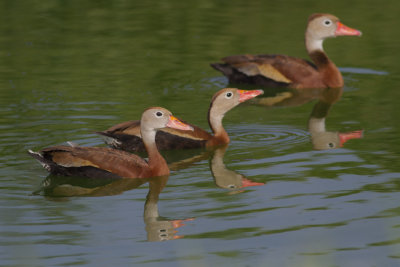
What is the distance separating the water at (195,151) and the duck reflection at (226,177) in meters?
0.04

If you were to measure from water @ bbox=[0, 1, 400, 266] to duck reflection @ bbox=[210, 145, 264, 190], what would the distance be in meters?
0.04

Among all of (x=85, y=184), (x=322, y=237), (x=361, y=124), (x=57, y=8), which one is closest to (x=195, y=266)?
(x=322, y=237)

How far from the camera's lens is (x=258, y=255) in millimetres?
7965

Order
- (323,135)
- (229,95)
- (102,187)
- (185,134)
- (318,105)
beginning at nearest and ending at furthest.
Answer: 1. (102,187)
2. (185,134)
3. (323,135)
4. (229,95)
5. (318,105)

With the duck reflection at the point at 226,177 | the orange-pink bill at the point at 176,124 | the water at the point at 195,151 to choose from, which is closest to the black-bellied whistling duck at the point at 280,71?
the water at the point at 195,151

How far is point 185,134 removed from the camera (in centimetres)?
1216

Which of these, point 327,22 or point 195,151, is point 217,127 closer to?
point 195,151

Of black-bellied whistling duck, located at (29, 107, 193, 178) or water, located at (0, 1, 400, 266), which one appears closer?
water, located at (0, 1, 400, 266)

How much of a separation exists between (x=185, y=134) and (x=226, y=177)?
5.23 ft

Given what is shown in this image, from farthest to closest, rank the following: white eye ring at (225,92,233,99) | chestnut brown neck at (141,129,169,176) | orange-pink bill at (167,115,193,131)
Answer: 1. white eye ring at (225,92,233,99)
2. orange-pink bill at (167,115,193,131)
3. chestnut brown neck at (141,129,169,176)

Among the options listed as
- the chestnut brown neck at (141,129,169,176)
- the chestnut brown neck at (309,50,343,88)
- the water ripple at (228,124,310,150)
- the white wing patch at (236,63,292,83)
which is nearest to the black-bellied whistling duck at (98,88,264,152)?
the water ripple at (228,124,310,150)

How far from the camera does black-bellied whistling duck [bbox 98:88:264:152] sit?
11.8 metres

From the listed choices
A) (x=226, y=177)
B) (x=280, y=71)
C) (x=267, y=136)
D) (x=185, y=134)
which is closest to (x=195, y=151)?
(x=185, y=134)

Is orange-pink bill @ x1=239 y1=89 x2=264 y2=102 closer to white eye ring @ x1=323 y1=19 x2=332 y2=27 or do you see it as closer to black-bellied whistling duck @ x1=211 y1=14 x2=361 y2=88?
black-bellied whistling duck @ x1=211 y1=14 x2=361 y2=88
